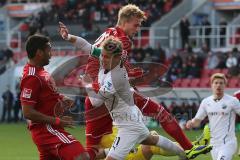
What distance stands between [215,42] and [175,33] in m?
2.49

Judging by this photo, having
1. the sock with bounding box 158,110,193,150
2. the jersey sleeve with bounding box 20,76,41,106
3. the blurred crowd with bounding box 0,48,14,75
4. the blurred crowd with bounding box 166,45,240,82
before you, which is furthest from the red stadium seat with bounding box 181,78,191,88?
the jersey sleeve with bounding box 20,76,41,106

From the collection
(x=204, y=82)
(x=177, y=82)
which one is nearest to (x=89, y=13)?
(x=177, y=82)

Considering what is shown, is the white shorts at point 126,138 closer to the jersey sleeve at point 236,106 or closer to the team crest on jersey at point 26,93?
the team crest on jersey at point 26,93

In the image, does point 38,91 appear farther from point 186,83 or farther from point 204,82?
point 186,83

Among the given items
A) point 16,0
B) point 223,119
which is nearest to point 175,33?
point 16,0

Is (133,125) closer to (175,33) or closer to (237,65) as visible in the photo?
(237,65)

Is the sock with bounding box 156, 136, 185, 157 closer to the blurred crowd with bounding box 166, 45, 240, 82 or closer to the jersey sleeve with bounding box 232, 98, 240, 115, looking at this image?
the jersey sleeve with bounding box 232, 98, 240, 115

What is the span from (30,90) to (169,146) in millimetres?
2577

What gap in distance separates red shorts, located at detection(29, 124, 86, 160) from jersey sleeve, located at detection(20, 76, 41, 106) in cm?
36

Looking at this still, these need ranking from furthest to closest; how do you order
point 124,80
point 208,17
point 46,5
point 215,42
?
1. point 46,5
2. point 208,17
3. point 215,42
4. point 124,80

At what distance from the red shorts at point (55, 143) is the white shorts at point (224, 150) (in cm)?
275

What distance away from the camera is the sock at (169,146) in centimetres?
1109

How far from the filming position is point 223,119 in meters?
12.0

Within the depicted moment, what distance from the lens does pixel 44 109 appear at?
9688mm
